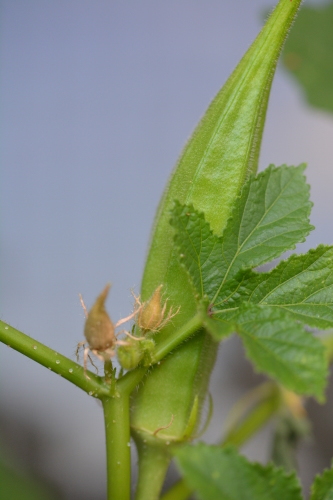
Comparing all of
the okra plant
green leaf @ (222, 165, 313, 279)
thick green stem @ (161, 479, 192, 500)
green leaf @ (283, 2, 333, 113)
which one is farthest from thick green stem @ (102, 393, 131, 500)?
green leaf @ (283, 2, 333, 113)

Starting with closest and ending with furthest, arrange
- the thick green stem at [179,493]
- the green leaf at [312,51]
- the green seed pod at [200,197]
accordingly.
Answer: the green seed pod at [200,197] < the thick green stem at [179,493] < the green leaf at [312,51]

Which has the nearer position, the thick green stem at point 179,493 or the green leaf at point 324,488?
the green leaf at point 324,488

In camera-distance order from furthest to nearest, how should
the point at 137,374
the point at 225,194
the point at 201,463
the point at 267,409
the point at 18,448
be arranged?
the point at 18,448 < the point at 267,409 < the point at 225,194 < the point at 137,374 < the point at 201,463

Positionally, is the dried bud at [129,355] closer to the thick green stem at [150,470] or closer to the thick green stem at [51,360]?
the thick green stem at [51,360]

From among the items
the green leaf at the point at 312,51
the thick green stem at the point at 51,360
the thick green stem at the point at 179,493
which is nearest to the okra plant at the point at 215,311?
the thick green stem at the point at 51,360

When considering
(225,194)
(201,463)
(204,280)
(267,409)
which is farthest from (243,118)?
(267,409)

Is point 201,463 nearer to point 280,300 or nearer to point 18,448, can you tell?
point 280,300

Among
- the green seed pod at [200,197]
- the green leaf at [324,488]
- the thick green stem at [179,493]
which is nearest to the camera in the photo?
the green leaf at [324,488]
